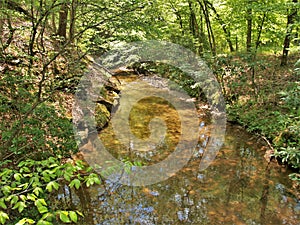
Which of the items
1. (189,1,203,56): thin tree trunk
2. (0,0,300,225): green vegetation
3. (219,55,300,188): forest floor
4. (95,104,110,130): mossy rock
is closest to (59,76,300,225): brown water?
(0,0,300,225): green vegetation

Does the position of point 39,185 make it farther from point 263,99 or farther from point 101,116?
point 263,99

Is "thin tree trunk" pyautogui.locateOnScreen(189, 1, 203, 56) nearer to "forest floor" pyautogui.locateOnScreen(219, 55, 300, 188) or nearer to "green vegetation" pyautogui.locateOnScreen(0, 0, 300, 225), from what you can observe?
"green vegetation" pyautogui.locateOnScreen(0, 0, 300, 225)

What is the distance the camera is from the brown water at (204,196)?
3.95 m

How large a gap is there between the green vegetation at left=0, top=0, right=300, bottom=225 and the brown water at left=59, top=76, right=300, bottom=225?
Answer: 0.45 meters

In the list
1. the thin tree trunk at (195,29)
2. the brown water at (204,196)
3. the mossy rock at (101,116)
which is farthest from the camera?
the thin tree trunk at (195,29)

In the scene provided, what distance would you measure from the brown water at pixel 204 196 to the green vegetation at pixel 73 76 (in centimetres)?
45

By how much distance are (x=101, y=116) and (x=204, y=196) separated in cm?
411

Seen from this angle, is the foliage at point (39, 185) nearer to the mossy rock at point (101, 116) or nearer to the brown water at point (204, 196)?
the brown water at point (204, 196)

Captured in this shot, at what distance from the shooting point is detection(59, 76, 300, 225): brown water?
395cm

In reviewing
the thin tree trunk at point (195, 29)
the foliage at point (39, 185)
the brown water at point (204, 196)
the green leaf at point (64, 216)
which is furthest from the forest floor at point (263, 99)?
the green leaf at point (64, 216)

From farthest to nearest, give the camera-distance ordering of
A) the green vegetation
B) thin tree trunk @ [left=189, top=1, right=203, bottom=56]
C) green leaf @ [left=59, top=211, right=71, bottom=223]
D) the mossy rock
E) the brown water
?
thin tree trunk @ [left=189, top=1, right=203, bottom=56], the mossy rock, the brown water, the green vegetation, green leaf @ [left=59, top=211, right=71, bottom=223]

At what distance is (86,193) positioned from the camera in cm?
445

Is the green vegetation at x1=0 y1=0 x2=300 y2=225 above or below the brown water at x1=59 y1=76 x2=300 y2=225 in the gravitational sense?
above

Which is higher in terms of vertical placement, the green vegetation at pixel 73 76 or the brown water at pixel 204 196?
the green vegetation at pixel 73 76
